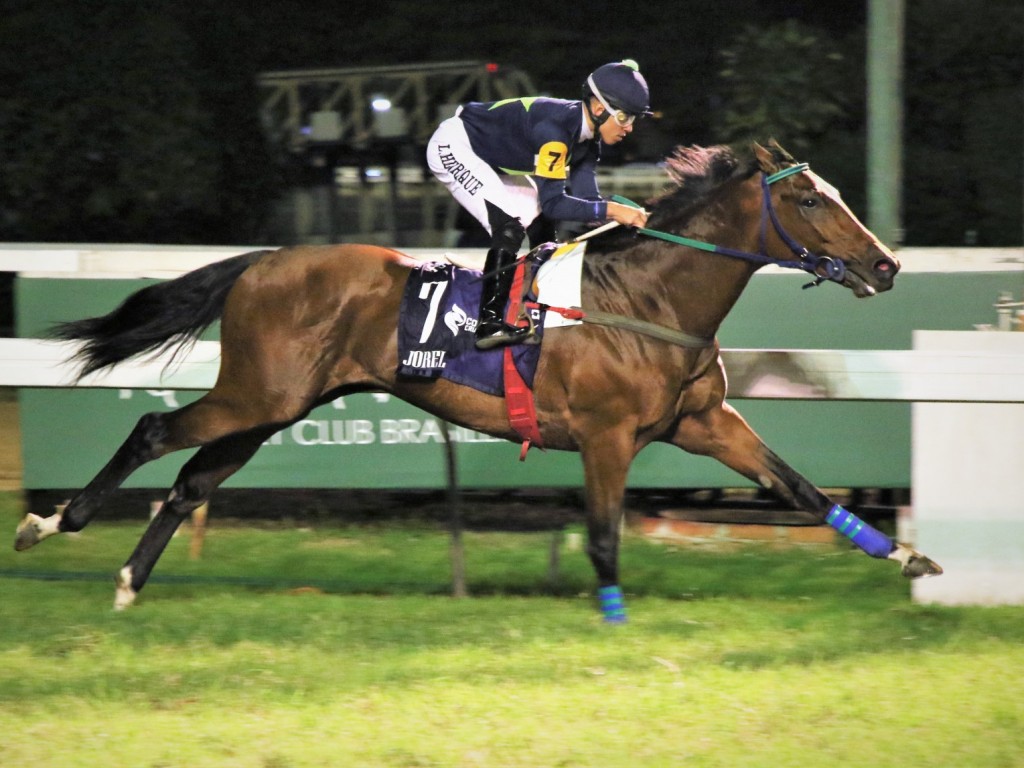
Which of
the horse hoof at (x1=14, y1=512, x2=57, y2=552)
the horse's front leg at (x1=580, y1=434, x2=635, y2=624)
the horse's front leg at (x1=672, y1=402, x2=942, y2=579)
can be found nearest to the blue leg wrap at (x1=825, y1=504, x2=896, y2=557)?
the horse's front leg at (x1=672, y1=402, x2=942, y2=579)

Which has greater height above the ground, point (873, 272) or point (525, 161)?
point (525, 161)

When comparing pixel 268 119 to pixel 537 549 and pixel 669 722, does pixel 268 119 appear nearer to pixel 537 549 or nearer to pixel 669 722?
pixel 537 549

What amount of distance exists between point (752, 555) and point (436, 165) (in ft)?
7.35

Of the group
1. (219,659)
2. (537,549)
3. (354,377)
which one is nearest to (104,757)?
(219,659)

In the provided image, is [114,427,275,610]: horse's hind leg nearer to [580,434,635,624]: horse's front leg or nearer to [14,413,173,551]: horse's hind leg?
[14,413,173,551]: horse's hind leg

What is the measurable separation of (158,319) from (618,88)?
2054 millimetres

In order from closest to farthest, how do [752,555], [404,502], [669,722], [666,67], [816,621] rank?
1. [669,722]
2. [816,621]
3. [752,555]
4. [404,502]
5. [666,67]

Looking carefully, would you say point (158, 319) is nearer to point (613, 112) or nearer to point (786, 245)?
point (613, 112)

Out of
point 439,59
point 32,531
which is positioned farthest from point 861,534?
point 439,59

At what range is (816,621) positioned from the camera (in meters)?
5.49

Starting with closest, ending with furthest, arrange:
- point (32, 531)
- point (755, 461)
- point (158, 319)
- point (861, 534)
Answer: point (861, 534), point (755, 461), point (32, 531), point (158, 319)

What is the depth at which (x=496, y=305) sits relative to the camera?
5582 millimetres

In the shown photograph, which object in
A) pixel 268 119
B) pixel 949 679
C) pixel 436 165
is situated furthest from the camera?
pixel 268 119

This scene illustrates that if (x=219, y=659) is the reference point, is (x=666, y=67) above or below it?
above
